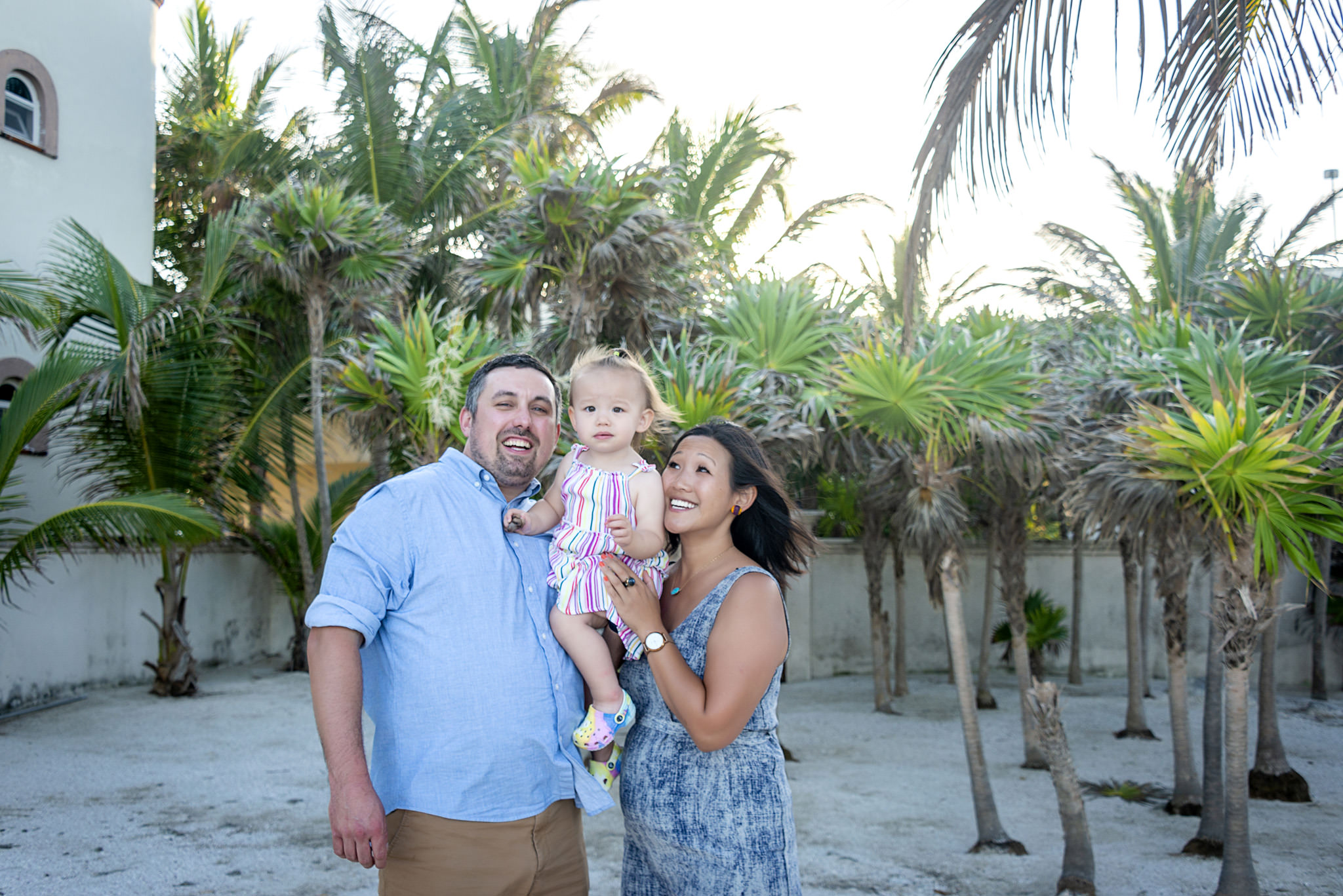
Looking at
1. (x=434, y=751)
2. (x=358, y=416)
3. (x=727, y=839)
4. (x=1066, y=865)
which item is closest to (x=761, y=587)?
(x=727, y=839)

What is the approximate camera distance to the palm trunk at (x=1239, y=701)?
6023mm

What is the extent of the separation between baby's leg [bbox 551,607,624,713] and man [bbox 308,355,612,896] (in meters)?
0.04

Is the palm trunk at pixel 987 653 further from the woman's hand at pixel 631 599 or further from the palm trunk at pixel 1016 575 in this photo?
the woman's hand at pixel 631 599

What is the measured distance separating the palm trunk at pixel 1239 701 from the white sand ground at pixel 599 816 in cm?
79

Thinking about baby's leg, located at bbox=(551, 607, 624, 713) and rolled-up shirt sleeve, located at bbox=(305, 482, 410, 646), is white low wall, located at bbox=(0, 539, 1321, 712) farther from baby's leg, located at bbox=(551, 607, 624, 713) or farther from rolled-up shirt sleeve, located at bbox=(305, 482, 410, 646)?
baby's leg, located at bbox=(551, 607, 624, 713)

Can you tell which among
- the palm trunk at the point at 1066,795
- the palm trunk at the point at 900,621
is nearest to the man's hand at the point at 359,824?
the palm trunk at the point at 1066,795

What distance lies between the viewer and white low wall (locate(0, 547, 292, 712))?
1113 centimetres

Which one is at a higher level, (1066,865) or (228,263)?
(228,263)

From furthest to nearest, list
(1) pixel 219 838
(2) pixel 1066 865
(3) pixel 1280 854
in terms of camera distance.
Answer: (3) pixel 1280 854 < (1) pixel 219 838 < (2) pixel 1066 865

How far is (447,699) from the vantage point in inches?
99.3

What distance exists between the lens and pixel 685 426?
8.06 metres

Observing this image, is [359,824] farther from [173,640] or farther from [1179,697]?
[173,640]

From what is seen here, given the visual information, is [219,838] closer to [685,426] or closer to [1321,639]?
[685,426]

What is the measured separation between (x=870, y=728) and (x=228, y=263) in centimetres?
1033
